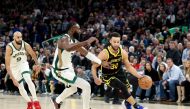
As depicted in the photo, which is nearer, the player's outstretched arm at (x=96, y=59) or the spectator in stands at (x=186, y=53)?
the player's outstretched arm at (x=96, y=59)

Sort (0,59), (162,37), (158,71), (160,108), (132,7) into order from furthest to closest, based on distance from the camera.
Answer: (132,7) → (0,59) → (162,37) → (158,71) → (160,108)

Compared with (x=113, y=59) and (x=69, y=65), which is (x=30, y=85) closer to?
(x=69, y=65)

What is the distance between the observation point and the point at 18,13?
3356cm

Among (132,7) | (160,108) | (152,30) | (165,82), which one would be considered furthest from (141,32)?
(160,108)

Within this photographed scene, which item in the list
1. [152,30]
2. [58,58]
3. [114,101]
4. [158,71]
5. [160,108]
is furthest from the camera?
[152,30]

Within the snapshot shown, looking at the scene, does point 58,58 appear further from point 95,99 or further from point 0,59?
point 0,59

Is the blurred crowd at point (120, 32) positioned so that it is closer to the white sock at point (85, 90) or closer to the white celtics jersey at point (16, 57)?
the white celtics jersey at point (16, 57)

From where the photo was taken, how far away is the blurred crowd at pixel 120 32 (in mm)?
19094

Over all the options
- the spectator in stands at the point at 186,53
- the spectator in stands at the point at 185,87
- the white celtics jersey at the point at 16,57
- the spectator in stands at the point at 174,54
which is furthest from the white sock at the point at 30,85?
the spectator in stands at the point at 174,54

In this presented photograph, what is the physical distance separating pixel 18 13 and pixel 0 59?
806cm

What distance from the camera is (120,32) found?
83.8ft

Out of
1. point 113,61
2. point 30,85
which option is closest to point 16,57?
point 30,85

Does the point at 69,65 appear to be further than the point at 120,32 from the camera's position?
No

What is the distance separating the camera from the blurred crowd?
19.1 metres
